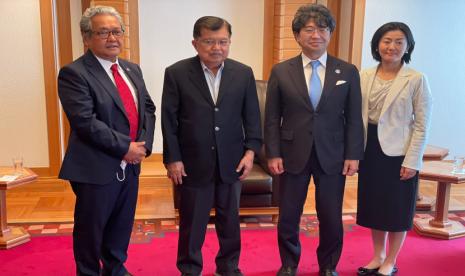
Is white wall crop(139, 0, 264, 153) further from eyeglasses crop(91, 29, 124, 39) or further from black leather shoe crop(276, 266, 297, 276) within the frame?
black leather shoe crop(276, 266, 297, 276)

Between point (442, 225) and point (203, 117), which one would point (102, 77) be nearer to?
point (203, 117)

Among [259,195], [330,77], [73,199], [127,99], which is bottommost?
[73,199]

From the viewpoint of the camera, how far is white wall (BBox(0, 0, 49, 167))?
12.8ft

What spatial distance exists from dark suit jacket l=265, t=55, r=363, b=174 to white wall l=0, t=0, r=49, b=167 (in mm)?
2398

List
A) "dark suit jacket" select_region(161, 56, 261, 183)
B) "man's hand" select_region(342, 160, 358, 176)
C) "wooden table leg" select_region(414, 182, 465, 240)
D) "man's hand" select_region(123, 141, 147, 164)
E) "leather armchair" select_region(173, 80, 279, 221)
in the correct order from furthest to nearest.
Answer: "leather armchair" select_region(173, 80, 279, 221)
"wooden table leg" select_region(414, 182, 465, 240)
"man's hand" select_region(342, 160, 358, 176)
"dark suit jacket" select_region(161, 56, 261, 183)
"man's hand" select_region(123, 141, 147, 164)

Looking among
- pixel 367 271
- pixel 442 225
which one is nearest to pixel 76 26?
pixel 367 271

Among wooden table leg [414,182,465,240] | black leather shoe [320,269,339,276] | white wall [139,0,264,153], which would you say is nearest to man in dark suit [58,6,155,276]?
black leather shoe [320,269,339,276]

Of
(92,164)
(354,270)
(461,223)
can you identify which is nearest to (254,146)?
(92,164)

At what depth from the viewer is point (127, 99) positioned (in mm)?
2301

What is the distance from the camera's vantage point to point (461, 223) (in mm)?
3570

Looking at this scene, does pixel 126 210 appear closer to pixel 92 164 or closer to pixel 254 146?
pixel 92 164

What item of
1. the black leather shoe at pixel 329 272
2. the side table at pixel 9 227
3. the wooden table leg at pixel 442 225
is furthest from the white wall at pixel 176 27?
the black leather shoe at pixel 329 272

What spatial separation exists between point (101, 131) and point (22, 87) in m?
2.25

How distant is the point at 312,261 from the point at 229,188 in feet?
2.64
